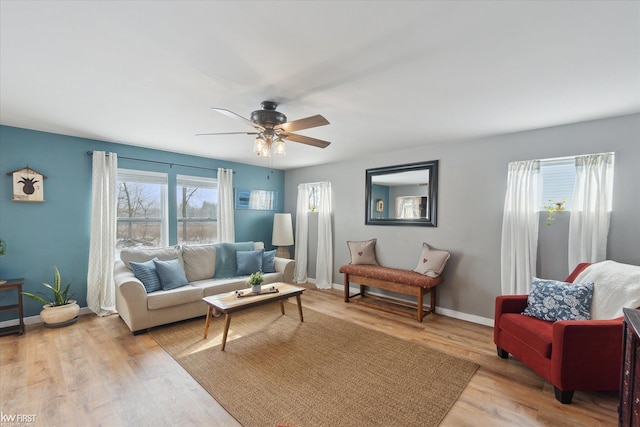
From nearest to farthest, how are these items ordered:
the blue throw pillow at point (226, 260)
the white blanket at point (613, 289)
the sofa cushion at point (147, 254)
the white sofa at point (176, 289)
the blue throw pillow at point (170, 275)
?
the white blanket at point (613, 289) < the white sofa at point (176, 289) < the blue throw pillow at point (170, 275) < the sofa cushion at point (147, 254) < the blue throw pillow at point (226, 260)

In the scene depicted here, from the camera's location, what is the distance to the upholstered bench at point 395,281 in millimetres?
3588

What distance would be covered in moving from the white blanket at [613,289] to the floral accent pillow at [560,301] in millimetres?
53

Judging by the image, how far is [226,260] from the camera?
4.41 meters

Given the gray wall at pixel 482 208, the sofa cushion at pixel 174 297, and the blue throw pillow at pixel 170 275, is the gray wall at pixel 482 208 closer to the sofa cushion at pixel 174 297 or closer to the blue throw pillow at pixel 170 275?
the sofa cushion at pixel 174 297

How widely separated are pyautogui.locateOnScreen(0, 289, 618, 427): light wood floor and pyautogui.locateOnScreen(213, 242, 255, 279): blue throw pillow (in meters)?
1.34

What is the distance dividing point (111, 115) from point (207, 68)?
166 cm

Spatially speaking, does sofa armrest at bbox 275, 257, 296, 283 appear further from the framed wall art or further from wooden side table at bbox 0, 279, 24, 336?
the framed wall art

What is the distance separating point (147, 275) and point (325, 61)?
10.6 feet

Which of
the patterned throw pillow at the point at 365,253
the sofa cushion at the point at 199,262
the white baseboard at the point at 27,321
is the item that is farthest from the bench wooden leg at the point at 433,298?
the white baseboard at the point at 27,321

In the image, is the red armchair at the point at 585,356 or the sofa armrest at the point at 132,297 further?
the sofa armrest at the point at 132,297

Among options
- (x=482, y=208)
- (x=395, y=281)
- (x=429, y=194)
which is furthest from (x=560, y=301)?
(x=429, y=194)

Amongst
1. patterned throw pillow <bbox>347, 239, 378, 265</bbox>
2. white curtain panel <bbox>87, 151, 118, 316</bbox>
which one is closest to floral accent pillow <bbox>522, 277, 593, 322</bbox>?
patterned throw pillow <bbox>347, 239, 378, 265</bbox>

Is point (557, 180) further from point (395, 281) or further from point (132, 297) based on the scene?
point (132, 297)

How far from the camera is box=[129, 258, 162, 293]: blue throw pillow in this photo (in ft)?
11.1
